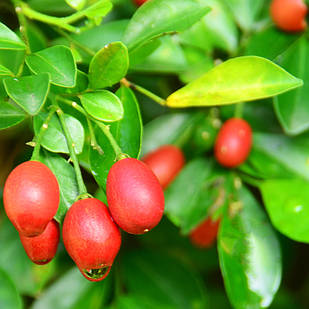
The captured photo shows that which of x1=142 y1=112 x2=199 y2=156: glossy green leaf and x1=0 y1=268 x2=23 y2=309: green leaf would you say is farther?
x1=142 y1=112 x2=199 y2=156: glossy green leaf

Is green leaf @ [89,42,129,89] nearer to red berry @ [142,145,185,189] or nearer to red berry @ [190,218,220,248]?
red berry @ [142,145,185,189]

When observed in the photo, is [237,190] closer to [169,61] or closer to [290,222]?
[290,222]

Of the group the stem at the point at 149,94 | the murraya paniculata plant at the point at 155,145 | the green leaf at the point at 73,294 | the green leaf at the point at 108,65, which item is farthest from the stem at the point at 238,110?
the green leaf at the point at 73,294

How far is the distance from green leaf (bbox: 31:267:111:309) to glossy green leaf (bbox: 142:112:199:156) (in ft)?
1.27

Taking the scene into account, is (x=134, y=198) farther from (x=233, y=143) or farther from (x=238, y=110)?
(x=238, y=110)

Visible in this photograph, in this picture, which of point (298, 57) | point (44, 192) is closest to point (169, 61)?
point (298, 57)

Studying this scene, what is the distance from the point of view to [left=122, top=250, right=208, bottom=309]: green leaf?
1412 mm

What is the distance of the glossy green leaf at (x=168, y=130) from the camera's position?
4.30ft

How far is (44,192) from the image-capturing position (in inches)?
26.6

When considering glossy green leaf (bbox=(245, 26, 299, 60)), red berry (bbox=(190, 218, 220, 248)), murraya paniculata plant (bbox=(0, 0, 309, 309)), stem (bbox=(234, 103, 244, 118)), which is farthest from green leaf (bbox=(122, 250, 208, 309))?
glossy green leaf (bbox=(245, 26, 299, 60))

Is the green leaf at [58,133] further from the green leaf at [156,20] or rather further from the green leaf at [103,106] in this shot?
the green leaf at [156,20]

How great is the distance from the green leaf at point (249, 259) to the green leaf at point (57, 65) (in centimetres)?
51

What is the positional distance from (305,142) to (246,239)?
29 centimetres

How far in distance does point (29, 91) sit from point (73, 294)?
0.78m
